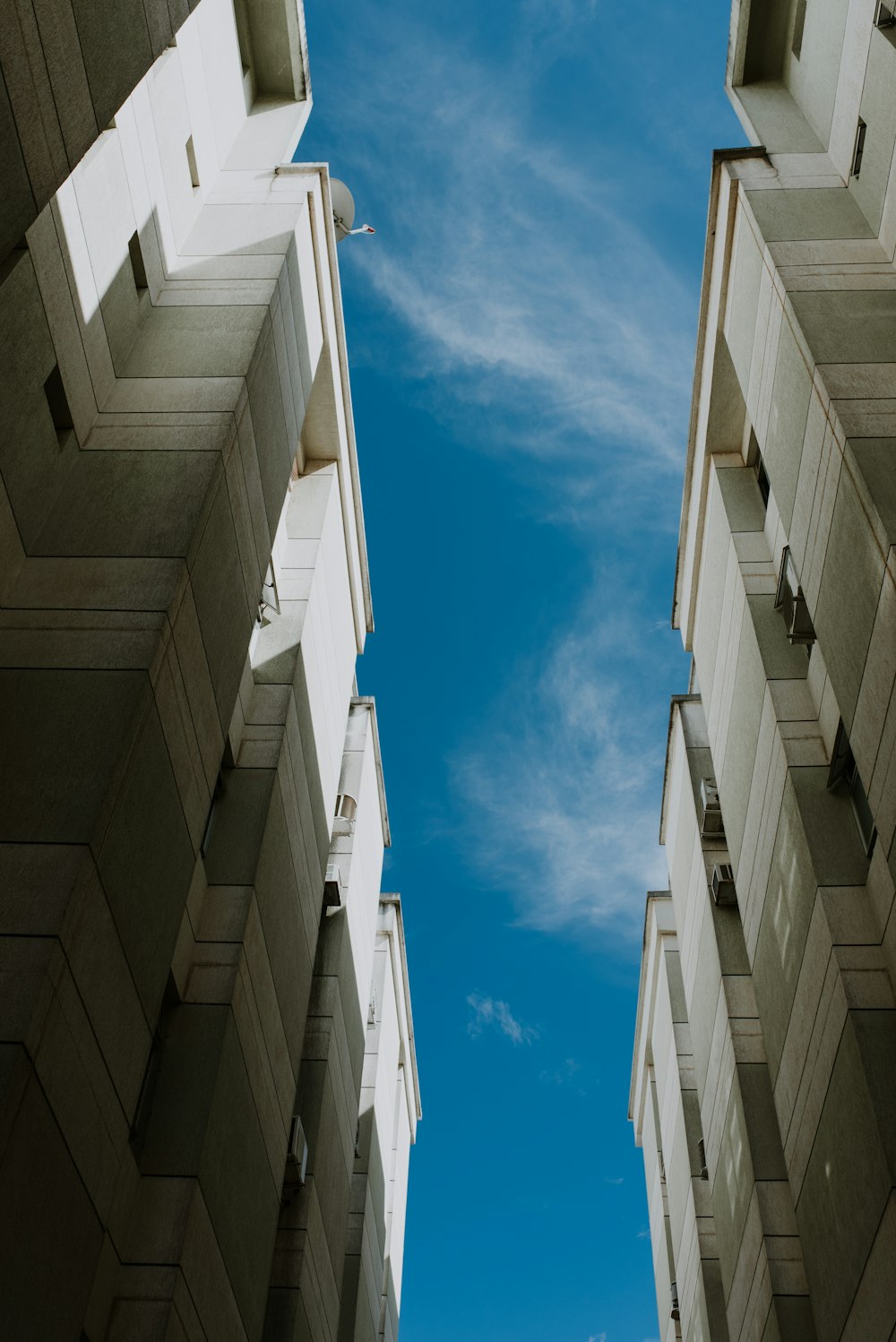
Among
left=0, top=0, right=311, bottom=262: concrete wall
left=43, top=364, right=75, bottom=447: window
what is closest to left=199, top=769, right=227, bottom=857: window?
left=43, top=364, right=75, bottom=447: window

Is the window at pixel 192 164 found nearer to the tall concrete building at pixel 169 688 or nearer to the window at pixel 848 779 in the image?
the tall concrete building at pixel 169 688

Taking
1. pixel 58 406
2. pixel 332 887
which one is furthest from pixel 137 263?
pixel 332 887

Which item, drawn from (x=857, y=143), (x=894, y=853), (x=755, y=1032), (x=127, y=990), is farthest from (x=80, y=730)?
(x=857, y=143)

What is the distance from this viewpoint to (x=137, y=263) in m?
16.1

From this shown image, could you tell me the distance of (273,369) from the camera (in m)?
16.7

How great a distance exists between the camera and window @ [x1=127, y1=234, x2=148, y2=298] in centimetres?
1584

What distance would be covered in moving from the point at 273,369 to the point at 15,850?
30.2ft

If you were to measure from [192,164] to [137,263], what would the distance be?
394 centimetres

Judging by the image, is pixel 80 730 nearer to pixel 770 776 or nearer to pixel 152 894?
pixel 152 894

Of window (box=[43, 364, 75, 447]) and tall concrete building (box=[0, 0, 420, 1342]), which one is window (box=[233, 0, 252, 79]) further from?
window (box=[43, 364, 75, 447])

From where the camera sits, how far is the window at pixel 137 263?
52.0 feet

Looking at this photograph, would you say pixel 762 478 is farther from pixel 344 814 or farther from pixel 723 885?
pixel 344 814

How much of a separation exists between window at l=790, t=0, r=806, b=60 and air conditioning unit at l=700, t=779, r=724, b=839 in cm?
1375

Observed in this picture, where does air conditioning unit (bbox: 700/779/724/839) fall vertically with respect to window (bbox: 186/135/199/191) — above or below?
below
